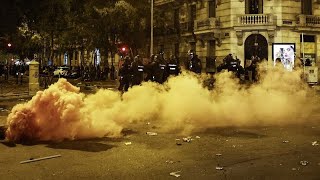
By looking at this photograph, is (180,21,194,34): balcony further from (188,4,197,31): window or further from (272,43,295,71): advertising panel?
(272,43,295,71): advertising panel

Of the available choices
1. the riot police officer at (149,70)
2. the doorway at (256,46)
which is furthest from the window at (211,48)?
the riot police officer at (149,70)

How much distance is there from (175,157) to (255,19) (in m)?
27.9

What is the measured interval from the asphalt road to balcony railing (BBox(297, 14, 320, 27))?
25088 millimetres

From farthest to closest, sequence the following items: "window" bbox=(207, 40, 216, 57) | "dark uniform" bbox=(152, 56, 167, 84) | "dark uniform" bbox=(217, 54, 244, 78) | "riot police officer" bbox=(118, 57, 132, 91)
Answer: "window" bbox=(207, 40, 216, 57) → "dark uniform" bbox=(217, 54, 244, 78) → "dark uniform" bbox=(152, 56, 167, 84) → "riot police officer" bbox=(118, 57, 132, 91)

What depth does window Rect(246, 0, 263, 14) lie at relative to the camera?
35062 mm

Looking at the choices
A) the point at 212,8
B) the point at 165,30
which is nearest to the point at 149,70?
the point at 212,8

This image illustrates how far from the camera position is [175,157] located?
8.17 meters

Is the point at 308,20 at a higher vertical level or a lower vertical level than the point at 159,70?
higher

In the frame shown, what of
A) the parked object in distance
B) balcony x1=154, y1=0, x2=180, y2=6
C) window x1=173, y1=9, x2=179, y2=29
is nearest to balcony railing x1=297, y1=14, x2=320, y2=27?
window x1=173, y1=9, x2=179, y2=29

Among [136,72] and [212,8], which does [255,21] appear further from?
[136,72]

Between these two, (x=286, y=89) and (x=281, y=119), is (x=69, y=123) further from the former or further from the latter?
(x=286, y=89)

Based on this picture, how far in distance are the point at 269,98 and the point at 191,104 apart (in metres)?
3.35

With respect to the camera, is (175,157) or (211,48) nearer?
(175,157)

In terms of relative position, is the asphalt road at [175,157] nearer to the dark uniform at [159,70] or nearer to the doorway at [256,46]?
Result: the dark uniform at [159,70]
